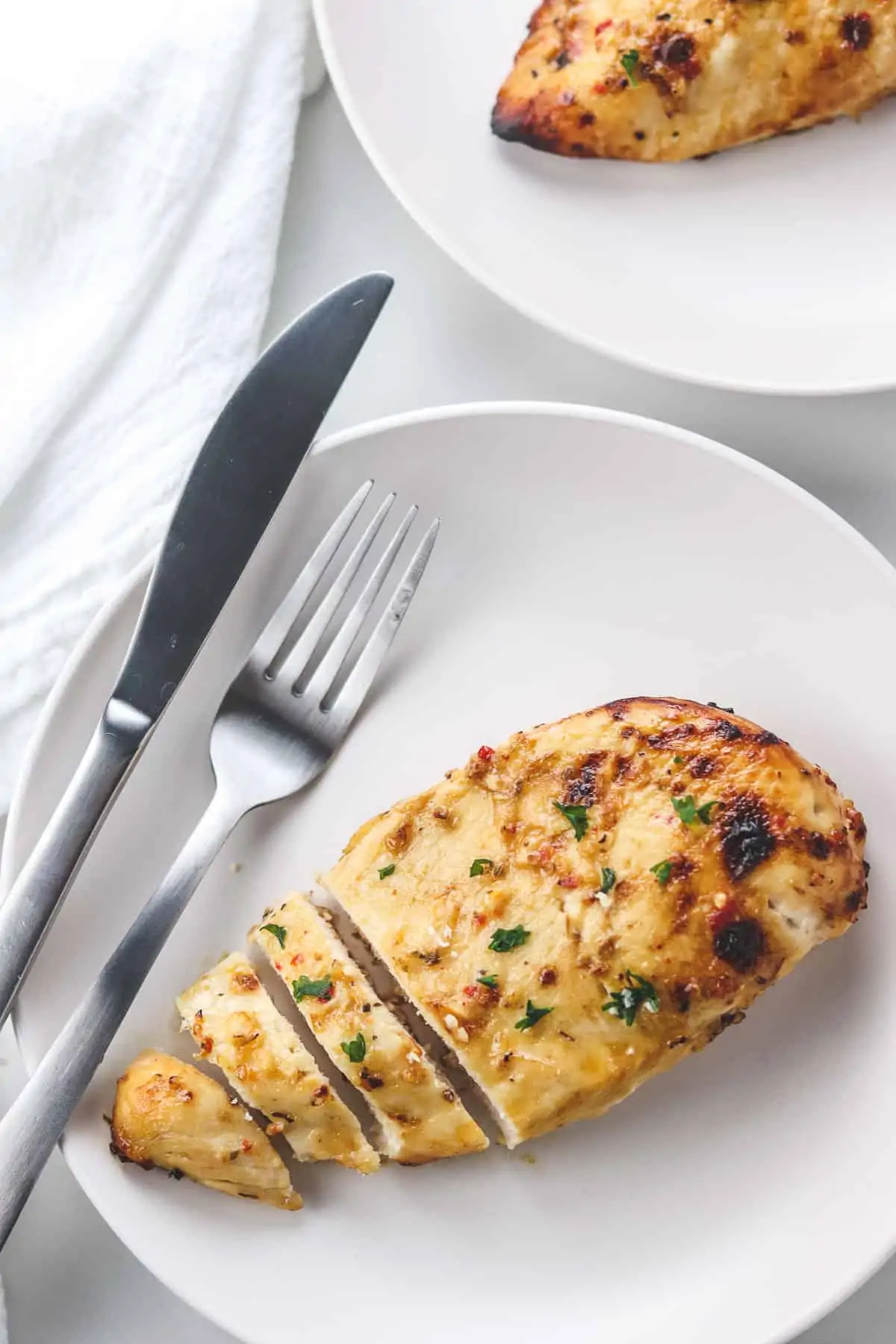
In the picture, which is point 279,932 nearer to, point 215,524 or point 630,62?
point 215,524

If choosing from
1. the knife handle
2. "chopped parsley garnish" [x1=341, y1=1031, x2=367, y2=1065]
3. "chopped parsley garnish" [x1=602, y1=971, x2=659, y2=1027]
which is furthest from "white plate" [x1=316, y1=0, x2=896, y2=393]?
"chopped parsley garnish" [x1=341, y1=1031, x2=367, y2=1065]

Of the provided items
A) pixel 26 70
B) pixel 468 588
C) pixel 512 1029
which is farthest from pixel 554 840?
pixel 26 70

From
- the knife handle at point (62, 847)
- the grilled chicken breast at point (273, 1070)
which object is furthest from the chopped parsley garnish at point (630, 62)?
the grilled chicken breast at point (273, 1070)

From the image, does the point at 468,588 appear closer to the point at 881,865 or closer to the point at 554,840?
the point at 554,840

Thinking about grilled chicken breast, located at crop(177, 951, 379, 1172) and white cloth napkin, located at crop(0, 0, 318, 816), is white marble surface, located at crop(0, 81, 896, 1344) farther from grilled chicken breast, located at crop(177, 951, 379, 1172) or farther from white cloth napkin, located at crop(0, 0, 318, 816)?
grilled chicken breast, located at crop(177, 951, 379, 1172)

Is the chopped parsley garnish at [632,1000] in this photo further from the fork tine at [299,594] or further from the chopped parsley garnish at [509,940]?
the fork tine at [299,594]
